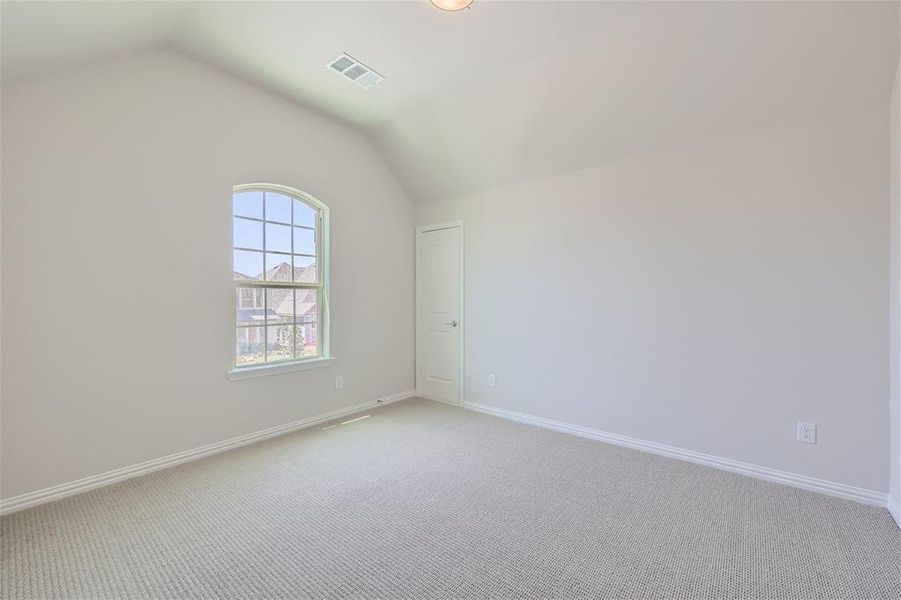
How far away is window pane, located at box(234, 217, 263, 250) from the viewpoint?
3.28 m

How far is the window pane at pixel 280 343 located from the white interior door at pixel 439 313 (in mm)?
1584

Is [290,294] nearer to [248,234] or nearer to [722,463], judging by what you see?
[248,234]

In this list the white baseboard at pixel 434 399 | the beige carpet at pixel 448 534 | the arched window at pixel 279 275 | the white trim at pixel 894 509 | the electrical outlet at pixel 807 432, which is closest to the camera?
the beige carpet at pixel 448 534

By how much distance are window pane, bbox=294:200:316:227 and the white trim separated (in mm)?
4486

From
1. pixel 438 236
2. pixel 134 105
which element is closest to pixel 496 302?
pixel 438 236

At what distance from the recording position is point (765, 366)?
2.67m

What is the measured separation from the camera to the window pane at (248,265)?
3.28m

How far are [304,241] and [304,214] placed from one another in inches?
10.1

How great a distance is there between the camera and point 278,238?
11.7ft

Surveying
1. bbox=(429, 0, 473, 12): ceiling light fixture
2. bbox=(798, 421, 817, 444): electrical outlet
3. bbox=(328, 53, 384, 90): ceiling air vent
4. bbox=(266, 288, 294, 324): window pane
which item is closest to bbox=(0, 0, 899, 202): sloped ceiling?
bbox=(328, 53, 384, 90): ceiling air vent

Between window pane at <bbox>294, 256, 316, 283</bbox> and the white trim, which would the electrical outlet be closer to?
the white trim

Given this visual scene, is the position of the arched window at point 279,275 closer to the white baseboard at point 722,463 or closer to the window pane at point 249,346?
the window pane at point 249,346

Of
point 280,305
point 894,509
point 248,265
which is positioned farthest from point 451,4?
point 894,509

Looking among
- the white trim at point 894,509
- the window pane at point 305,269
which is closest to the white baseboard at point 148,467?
the window pane at point 305,269
